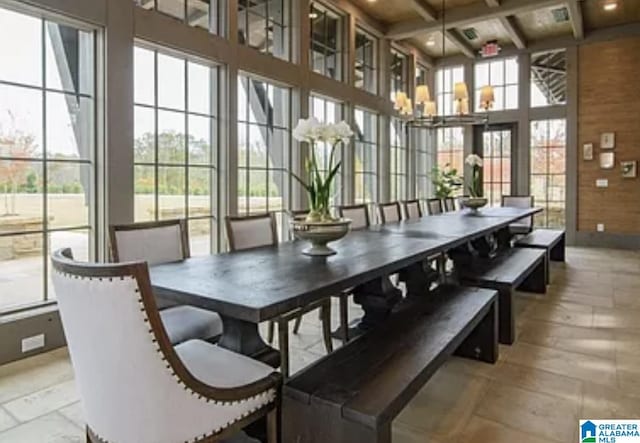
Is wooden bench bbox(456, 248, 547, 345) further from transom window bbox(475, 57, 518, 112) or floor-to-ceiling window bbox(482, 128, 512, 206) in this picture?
transom window bbox(475, 57, 518, 112)

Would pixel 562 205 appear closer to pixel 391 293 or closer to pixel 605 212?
pixel 605 212

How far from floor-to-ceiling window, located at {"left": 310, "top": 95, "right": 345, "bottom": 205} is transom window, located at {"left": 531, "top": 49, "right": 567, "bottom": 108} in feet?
14.6

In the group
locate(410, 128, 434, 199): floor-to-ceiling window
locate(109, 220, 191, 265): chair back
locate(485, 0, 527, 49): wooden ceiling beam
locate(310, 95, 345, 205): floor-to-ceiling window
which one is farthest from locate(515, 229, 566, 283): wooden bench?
locate(109, 220, 191, 265): chair back

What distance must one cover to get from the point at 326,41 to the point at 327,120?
1095mm

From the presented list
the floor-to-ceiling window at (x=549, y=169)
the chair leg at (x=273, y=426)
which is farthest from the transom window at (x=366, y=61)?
the chair leg at (x=273, y=426)

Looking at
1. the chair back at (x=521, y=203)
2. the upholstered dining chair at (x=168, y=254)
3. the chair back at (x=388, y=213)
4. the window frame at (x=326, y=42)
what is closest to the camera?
the upholstered dining chair at (x=168, y=254)

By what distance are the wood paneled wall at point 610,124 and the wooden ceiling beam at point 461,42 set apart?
1.90 metres

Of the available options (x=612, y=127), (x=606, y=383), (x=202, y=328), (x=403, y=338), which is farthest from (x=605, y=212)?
(x=202, y=328)

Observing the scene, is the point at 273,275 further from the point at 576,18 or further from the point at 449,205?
the point at 576,18

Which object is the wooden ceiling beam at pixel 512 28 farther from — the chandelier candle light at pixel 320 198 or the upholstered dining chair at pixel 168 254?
the upholstered dining chair at pixel 168 254

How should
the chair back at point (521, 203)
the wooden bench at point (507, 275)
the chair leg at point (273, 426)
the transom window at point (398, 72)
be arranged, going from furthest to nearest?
1. the transom window at point (398, 72)
2. the chair back at point (521, 203)
3. the wooden bench at point (507, 275)
4. the chair leg at point (273, 426)

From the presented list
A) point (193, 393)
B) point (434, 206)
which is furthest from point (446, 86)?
point (193, 393)

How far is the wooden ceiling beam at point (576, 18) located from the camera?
629cm

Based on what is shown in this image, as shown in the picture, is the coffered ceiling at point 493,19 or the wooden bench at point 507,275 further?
the coffered ceiling at point 493,19
